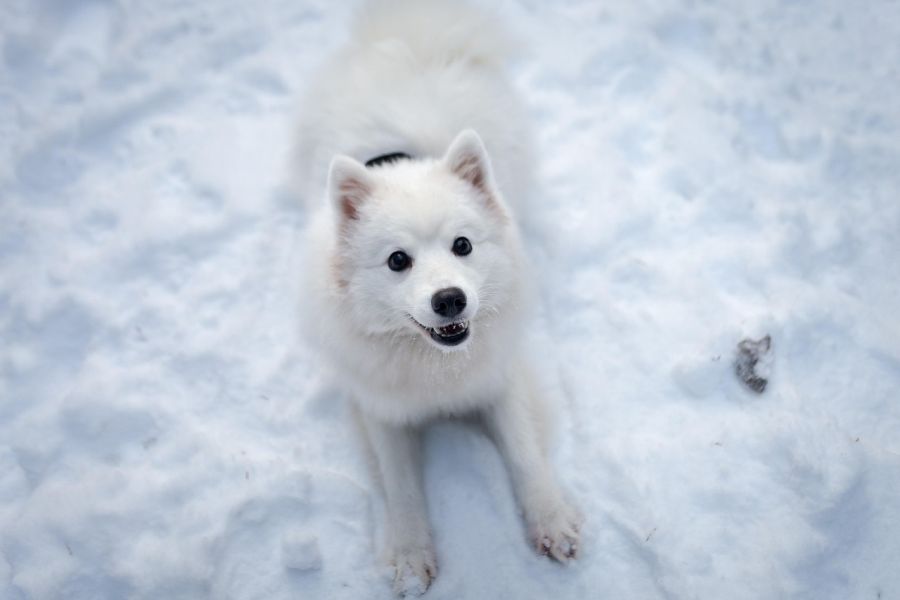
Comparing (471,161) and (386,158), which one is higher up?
(471,161)

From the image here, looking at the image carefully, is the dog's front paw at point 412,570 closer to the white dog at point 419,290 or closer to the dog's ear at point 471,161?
the white dog at point 419,290

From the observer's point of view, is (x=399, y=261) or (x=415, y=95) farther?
(x=415, y=95)

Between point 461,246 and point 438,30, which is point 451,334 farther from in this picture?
point 438,30

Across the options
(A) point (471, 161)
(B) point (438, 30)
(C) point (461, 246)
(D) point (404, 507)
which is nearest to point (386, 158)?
(A) point (471, 161)

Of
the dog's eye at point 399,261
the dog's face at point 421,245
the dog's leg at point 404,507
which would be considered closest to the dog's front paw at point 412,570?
the dog's leg at point 404,507

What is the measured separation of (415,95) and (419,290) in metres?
1.57

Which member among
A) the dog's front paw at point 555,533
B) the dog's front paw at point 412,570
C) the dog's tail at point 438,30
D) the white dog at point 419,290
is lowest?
the dog's front paw at point 412,570

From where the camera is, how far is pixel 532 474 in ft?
9.34

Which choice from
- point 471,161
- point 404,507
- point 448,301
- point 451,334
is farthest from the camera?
point 404,507

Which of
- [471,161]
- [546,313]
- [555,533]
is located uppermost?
[471,161]

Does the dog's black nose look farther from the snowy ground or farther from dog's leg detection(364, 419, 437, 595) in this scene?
the snowy ground

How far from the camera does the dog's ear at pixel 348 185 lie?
8.16ft

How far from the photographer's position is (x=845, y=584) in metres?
2.60

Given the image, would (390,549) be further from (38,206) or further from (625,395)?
(38,206)
